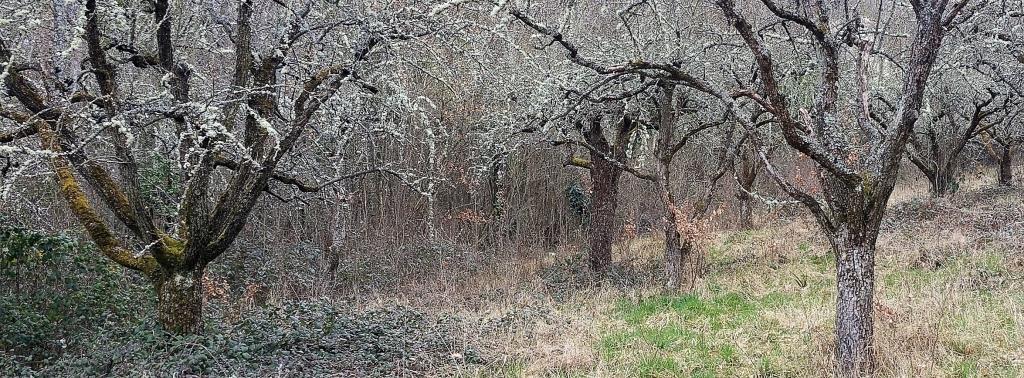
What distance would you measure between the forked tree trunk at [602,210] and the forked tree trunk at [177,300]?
7.72 m

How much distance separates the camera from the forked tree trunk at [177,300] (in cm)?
577

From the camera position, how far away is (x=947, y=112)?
15648 millimetres

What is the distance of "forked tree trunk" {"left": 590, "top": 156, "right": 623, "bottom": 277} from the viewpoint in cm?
1235

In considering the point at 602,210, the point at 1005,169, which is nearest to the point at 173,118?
the point at 602,210

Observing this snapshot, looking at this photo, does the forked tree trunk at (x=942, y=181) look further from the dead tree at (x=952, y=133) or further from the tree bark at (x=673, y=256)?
the tree bark at (x=673, y=256)

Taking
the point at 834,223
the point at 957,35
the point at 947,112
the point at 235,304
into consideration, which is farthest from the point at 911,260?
the point at 235,304

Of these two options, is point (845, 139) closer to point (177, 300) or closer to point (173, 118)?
point (173, 118)

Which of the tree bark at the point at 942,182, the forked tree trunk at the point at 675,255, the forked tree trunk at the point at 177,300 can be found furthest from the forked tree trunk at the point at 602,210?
the tree bark at the point at 942,182

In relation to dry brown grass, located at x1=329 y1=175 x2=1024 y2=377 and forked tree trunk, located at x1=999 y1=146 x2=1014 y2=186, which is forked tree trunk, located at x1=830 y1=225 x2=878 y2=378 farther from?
forked tree trunk, located at x1=999 y1=146 x2=1014 y2=186

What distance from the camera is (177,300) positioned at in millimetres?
5777

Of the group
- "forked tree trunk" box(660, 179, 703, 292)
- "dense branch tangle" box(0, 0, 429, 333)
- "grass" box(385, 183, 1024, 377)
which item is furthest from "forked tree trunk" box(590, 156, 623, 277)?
"dense branch tangle" box(0, 0, 429, 333)

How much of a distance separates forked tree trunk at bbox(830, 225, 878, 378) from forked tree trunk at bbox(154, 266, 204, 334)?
5.04 meters

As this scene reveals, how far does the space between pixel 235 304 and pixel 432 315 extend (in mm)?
3010

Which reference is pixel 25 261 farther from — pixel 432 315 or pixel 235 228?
pixel 432 315
